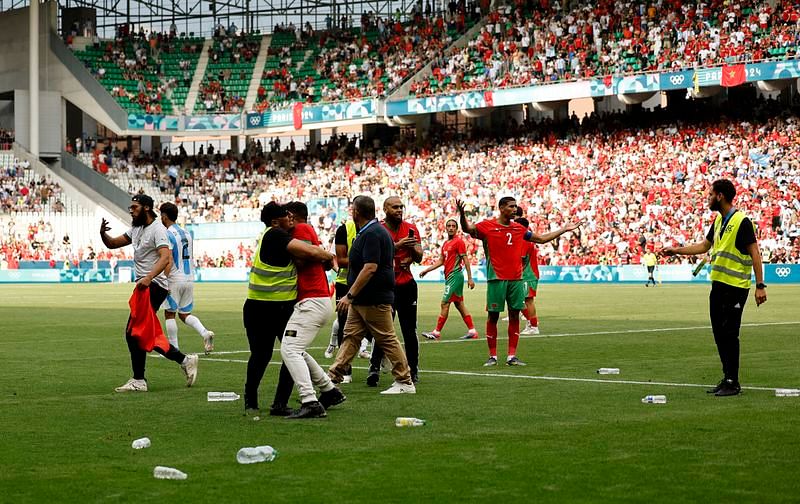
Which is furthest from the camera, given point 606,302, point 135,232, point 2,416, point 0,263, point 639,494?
point 0,263

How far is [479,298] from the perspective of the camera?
39500 millimetres

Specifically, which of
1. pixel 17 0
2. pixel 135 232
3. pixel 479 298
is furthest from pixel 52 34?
pixel 135 232

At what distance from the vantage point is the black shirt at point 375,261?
1224 cm

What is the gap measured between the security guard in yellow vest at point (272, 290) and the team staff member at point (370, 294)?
3.09 feet

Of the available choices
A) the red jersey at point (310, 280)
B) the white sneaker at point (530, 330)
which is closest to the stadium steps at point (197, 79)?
the white sneaker at point (530, 330)

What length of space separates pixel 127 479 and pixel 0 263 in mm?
59885

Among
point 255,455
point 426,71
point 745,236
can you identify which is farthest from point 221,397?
point 426,71

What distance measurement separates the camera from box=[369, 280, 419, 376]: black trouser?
14.4m

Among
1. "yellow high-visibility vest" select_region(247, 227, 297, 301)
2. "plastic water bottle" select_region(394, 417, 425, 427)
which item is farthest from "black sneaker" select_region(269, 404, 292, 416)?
"plastic water bottle" select_region(394, 417, 425, 427)

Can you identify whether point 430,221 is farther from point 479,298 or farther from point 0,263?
point 0,263

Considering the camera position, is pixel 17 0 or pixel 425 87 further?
pixel 17 0

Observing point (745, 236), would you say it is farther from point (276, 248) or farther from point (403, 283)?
point (276, 248)

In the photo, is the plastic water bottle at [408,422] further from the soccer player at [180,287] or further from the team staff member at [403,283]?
the soccer player at [180,287]

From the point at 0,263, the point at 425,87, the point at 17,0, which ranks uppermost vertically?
the point at 17,0
